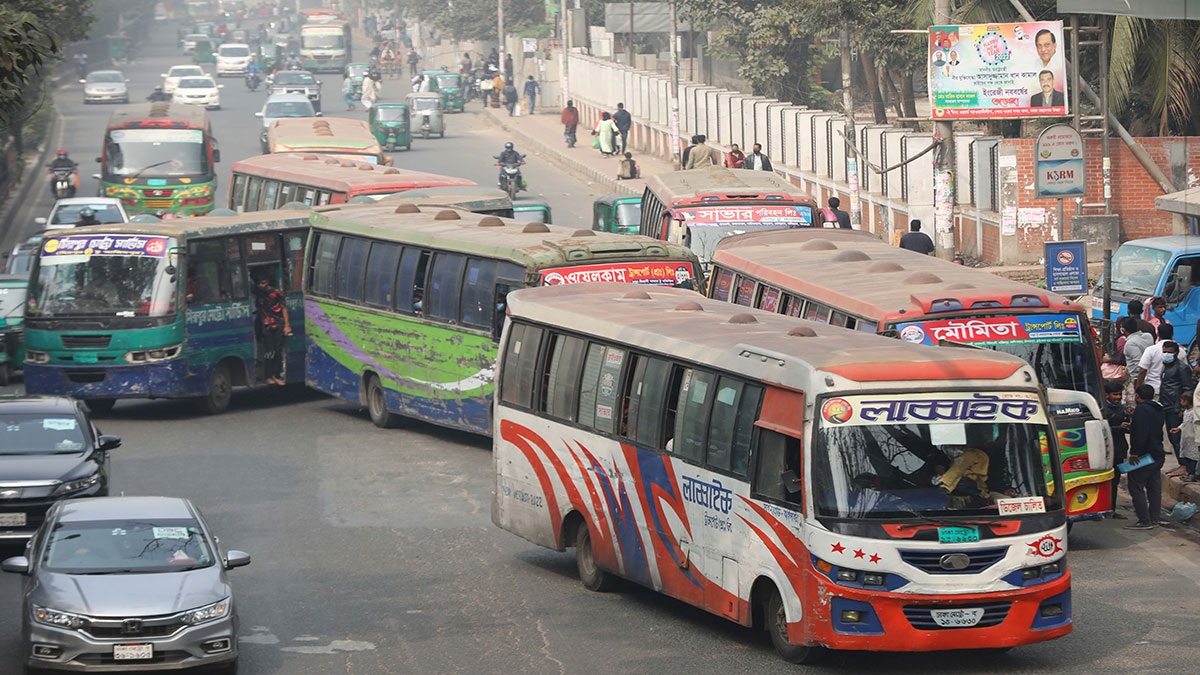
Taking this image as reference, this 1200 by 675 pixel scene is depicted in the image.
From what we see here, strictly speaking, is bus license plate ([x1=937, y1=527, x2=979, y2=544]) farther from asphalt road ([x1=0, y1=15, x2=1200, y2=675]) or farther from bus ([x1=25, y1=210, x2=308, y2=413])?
bus ([x1=25, y1=210, x2=308, y2=413])

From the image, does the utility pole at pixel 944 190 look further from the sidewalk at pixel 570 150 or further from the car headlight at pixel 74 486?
the sidewalk at pixel 570 150

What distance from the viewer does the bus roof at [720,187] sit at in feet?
79.5

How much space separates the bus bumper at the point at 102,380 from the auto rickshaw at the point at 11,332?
9.60ft

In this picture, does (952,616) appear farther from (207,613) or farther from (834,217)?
(834,217)

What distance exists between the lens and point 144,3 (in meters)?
142

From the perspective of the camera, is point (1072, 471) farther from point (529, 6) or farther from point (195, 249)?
point (529, 6)

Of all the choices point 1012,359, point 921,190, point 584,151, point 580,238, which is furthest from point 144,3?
point 1012,359

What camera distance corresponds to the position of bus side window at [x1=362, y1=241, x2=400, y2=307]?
21.2m

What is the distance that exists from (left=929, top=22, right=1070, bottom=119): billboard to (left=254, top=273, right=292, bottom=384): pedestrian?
10862mm

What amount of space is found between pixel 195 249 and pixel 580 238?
6.14m

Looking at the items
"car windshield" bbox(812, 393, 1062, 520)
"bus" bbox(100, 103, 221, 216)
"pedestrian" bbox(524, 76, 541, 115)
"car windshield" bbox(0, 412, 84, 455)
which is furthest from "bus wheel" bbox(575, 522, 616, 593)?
"pedestrian" bbox(524, 76, 541, 115)

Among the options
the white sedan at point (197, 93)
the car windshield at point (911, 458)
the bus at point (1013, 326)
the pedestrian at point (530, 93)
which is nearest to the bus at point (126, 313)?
the bus at point (1013, 326)

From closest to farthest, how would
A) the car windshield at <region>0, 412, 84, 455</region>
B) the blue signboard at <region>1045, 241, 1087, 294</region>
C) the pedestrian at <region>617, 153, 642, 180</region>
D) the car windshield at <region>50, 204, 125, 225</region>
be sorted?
the car windshield at <region>0, 412, 84, 455</region>
the blue signboard at <region>1045, 241, 1087, 294</region>
the car windshield at <region>50, 204, 125, 225</region>
the pedestrian at <region>617, 153, 642, 180</region>

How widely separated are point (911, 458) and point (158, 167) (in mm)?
32672
